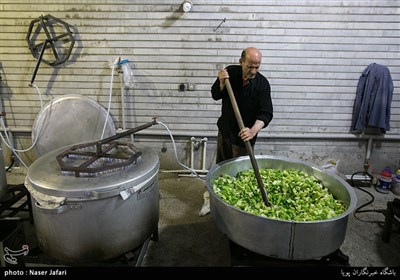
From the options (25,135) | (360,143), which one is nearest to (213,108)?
(360,143)

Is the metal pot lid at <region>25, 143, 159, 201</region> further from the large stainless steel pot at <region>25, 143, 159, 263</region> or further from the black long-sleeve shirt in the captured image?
the black long-sleeve shirt

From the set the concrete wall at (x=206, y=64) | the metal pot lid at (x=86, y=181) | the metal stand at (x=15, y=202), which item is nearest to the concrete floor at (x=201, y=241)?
the metal stand at (x=15, y=202)

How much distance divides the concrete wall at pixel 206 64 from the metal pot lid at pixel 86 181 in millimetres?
2260

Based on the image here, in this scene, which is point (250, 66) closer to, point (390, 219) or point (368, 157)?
point (390, 219)

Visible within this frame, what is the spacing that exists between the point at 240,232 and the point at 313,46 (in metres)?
3.30

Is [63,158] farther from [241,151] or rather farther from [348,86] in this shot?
[348,86]

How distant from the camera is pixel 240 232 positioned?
2.39 metres

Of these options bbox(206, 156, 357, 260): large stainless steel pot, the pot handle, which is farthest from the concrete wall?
the pot handle

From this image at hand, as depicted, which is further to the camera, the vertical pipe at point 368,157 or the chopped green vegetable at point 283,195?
the vertical pipe at point 368,157

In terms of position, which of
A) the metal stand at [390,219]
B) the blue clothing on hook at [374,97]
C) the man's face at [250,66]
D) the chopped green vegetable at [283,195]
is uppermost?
the man's face at [250,66]

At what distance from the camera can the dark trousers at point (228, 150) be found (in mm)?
3783

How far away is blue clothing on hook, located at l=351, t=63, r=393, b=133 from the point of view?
448 cm

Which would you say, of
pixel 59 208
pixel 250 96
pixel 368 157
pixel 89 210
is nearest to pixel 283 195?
pixel 250 96

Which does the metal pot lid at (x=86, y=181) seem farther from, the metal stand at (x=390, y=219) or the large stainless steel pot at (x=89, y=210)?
the metal stand at (x=390, y=219)
